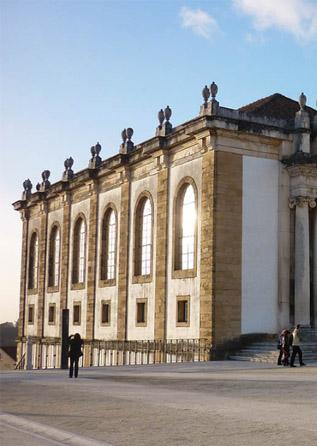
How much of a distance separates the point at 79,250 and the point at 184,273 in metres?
13.1

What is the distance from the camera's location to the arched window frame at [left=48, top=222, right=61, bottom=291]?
1762 inches

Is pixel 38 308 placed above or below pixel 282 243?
below

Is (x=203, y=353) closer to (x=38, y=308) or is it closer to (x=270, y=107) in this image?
(x=270, y=107)

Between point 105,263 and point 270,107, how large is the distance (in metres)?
11.9

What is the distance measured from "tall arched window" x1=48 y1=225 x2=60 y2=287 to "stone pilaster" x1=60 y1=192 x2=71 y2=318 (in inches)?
68.5

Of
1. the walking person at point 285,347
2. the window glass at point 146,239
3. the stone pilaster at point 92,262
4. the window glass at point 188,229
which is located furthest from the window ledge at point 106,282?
the walking person at point 285,347

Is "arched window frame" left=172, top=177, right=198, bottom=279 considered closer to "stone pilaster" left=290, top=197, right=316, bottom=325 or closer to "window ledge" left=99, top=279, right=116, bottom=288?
"stone pilaster" left=290, top=197, right=316, bottom=325

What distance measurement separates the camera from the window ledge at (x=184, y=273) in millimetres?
29700

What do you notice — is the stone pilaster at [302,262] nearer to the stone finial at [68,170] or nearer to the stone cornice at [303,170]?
the stone cornice at [303,170]

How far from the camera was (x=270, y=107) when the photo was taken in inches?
1357

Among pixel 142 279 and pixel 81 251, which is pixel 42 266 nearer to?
pixel 81 251

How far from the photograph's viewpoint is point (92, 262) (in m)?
39.3

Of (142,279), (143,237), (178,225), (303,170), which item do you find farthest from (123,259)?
(303,170)

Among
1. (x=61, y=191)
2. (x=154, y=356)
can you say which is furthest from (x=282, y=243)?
(x=61, y=191)
